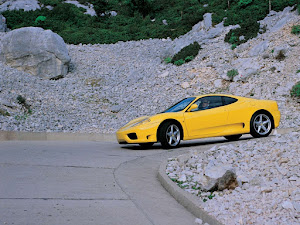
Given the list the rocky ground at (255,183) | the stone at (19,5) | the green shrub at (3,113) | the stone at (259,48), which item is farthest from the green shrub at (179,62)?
the stone at (19,5)

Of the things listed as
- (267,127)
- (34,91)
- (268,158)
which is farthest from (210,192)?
(34,91)

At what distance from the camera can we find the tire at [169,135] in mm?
9305

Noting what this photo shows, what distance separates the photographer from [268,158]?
539 cm

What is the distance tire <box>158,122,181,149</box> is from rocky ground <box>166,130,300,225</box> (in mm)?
2632

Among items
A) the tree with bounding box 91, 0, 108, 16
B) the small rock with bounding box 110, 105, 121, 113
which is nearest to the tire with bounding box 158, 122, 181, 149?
the small rock with bounding box 110, 105, 121, 113

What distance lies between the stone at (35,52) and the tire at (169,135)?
1413 centimetres

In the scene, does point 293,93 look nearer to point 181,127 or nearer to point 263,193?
point 181,127

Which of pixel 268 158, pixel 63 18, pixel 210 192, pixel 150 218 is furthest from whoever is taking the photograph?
pixel 63 18

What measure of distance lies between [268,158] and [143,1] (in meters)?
35.3

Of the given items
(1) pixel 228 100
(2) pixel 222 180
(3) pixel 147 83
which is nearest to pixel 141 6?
(3) pixel 147 83

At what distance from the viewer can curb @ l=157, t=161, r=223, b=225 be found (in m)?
3.68

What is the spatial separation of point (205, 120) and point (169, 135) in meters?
1.04

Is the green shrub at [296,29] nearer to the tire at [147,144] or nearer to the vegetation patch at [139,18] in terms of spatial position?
the vegetation patch at [139,18]

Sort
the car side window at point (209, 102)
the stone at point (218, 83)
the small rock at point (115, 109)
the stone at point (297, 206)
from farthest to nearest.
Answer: the stone at point (218, 83) < the small rock at point (115, 109) < the car side window at point (209, 102) < the stone at point (297, 206)
